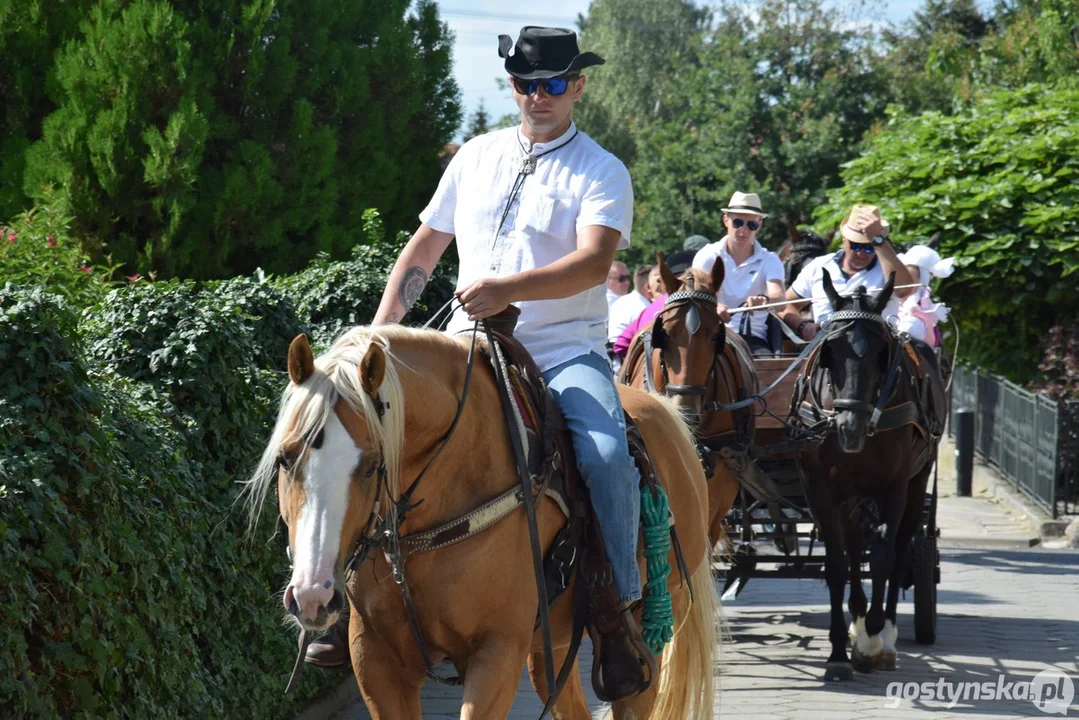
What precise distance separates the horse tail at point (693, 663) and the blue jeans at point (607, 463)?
1190 millimetres

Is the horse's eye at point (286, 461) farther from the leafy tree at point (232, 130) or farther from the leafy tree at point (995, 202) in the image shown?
the leafy tree at point (995, 202)

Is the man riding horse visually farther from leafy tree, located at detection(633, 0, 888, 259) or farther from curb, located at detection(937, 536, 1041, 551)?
leafy tree, located at detection(633, 0, 888, 259)

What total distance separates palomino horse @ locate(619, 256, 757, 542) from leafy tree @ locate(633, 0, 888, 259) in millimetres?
20407

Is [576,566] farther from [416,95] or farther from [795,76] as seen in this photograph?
[795,76]

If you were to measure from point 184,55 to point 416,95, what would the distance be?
289 cm

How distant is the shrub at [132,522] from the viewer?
13.1ft

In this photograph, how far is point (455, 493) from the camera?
4035mm

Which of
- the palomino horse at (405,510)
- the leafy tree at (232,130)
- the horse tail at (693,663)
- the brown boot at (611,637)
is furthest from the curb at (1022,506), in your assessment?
the palomino horse at (405,510)

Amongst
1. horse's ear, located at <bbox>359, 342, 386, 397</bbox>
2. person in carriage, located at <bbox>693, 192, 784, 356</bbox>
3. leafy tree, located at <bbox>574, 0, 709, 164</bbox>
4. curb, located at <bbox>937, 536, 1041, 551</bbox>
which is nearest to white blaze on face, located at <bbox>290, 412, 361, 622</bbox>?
horse's ear, located at <bbox>359, 342, 386, 397</bbox>

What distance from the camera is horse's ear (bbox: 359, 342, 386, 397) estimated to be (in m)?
3.59

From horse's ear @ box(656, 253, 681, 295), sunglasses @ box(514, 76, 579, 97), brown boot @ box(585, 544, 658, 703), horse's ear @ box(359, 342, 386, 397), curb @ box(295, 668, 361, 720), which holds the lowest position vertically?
curb @ box(295, 668, 361, 720)

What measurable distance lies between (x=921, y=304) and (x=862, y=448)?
1.84 meters

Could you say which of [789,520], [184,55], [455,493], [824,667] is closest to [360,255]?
[184,55]

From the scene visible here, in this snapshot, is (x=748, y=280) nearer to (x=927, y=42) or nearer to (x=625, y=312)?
(x=625, y=312)
